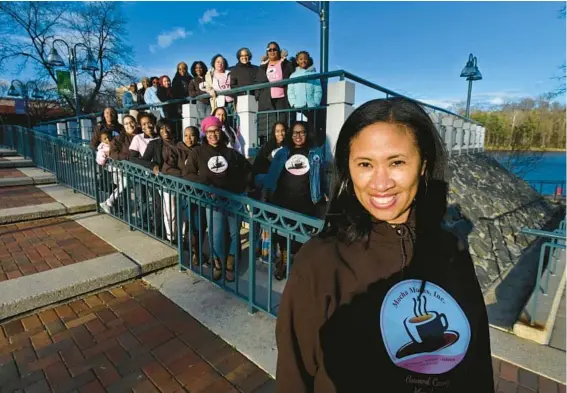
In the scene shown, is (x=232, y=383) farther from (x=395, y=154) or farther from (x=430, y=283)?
(x=395, y=154)

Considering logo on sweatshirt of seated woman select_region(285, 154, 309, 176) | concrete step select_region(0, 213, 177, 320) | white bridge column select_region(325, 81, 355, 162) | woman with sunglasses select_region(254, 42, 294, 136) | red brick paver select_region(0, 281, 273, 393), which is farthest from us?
woman with sunglasses select_region(254, 42, 294, 136)

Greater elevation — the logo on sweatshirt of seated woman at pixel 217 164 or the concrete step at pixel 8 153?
the logo on sweatshirt of seated woman at pixel 217 164

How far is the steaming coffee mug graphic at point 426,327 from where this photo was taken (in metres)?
1.06

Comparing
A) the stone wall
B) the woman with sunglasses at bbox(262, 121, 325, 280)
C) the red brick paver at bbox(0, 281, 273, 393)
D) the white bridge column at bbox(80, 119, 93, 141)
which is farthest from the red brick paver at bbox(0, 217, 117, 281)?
the white bridge column at bbox(80, 119, 93, 141)

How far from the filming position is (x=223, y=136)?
12.9 ft

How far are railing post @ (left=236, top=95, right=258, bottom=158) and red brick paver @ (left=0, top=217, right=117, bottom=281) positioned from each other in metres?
2.85

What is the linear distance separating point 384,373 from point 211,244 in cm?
266

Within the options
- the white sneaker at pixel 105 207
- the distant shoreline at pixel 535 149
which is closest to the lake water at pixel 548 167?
the distant shoreline at pixel 535 149

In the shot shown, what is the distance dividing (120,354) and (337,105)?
3.67m

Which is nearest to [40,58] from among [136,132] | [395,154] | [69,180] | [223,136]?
[69,180]

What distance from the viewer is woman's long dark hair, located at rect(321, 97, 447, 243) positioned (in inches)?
46.4

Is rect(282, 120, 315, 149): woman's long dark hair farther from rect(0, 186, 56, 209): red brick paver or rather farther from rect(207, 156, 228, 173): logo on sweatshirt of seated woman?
rect(0, 186, 56, 209): red brick paver

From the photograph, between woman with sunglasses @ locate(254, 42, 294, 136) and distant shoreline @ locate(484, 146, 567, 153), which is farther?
distant shoreline @ locate(484, 146, 567, 153)

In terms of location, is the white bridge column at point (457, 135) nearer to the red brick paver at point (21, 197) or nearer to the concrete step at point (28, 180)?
the red brick paver at point (21, 197)
